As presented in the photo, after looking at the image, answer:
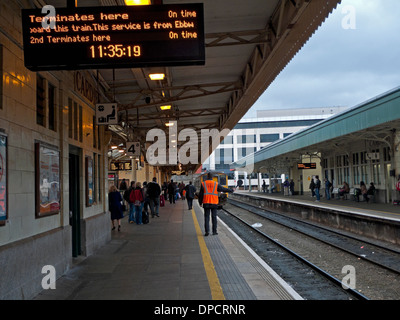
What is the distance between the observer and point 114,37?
16.9 ft

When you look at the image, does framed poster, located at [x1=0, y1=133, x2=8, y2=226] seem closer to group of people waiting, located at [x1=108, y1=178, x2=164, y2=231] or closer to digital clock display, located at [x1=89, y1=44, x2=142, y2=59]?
digital clock display, located at [x1=89, y1=44, x2=142, y2=59]

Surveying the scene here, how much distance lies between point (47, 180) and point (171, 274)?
2597mm

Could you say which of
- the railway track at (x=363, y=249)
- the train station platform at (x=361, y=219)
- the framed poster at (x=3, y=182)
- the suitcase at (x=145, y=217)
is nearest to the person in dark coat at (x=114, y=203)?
the suitcase at (x=145, y=217)

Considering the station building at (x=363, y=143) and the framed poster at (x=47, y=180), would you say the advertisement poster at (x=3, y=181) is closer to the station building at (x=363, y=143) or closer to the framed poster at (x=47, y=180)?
the framed poster at (x=47, y=180)

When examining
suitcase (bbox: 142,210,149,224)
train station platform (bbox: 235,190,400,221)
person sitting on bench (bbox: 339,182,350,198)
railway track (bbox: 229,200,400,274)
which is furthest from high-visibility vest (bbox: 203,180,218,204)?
person sitting on bench (bbox: 339,182,350,198)

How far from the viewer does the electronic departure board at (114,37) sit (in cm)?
510

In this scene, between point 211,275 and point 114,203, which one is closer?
point 211,275

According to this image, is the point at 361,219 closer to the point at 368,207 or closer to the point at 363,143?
the point at 368,207

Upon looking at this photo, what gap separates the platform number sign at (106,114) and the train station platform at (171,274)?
308 cm

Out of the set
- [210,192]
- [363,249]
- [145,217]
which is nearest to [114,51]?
[210,192]

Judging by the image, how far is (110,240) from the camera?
37.3ft

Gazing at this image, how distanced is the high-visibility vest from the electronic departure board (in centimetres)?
660
